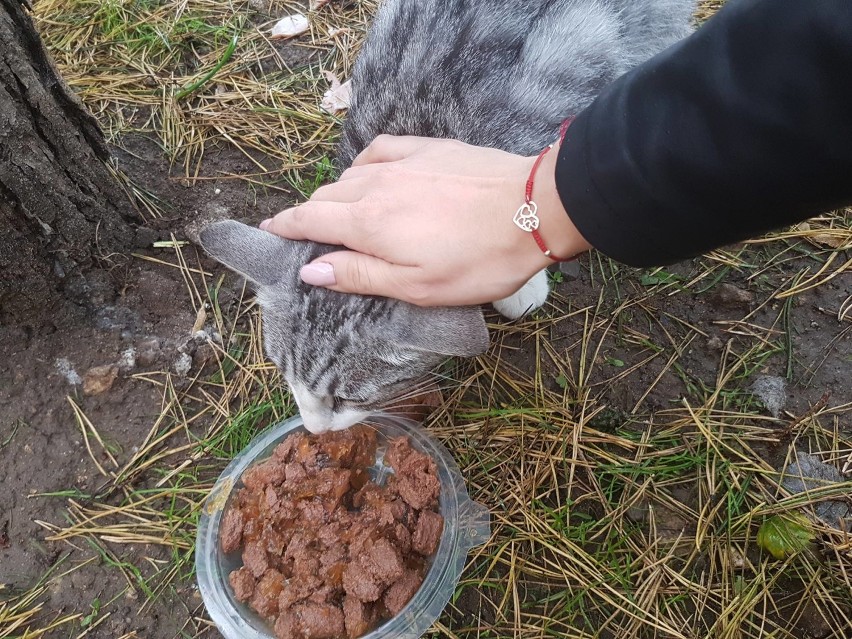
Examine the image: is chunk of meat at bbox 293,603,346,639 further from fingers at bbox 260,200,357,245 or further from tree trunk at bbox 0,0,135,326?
tree trunk at bbox 0,0,135,326

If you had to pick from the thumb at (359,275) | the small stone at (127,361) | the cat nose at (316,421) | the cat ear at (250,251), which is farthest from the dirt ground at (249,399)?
the thumb at (359,275)

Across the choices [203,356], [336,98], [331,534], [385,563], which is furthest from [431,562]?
[336,98]

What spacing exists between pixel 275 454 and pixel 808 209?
1.31 metres

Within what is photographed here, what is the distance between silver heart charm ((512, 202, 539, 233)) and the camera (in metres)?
1.17

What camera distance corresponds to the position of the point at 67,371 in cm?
180

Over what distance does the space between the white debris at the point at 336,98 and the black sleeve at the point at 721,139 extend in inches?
60.5

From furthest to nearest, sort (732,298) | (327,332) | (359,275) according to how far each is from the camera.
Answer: (732,298) → (327,332) → (359,275)

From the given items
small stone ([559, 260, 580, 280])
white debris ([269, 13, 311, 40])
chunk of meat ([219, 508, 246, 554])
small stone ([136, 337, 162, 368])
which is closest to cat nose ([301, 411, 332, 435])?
chunk of meat ([219, 508, 246, 554])

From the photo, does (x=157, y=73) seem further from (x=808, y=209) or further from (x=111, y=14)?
(x=808, y=209)

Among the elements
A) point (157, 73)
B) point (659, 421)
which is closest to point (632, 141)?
point (659, 421)

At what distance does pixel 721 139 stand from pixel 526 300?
1051mm

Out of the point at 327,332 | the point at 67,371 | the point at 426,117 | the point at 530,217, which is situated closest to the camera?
the point at 530,217

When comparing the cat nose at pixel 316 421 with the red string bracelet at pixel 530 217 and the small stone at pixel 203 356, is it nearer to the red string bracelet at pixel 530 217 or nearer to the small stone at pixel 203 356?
the small stone at pixel 203 356

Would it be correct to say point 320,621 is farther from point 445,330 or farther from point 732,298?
point 732,298
